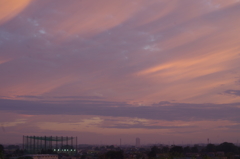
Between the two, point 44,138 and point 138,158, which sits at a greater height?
point 44,138

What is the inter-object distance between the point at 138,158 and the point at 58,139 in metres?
23.9

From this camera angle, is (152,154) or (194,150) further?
(194,150)

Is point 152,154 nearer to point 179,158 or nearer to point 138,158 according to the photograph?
point 138,158

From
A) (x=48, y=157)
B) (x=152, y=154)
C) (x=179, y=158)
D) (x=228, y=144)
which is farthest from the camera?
(x=228, y=144)

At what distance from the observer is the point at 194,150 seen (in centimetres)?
9900

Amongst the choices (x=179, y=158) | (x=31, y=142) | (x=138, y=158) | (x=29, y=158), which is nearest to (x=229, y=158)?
(x=179, y=158)

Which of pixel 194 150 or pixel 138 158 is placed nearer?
pixel 138 158

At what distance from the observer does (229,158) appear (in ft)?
180

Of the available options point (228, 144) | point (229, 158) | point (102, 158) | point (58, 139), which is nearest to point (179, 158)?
point (229, 158)

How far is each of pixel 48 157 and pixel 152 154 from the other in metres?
27.3

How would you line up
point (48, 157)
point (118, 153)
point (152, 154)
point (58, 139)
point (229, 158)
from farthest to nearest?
point (58, 139) < point (152, 154) < point (118, 153) < point (48, 157) < point (229, 158)

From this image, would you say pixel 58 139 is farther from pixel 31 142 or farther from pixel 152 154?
pixel 152 154

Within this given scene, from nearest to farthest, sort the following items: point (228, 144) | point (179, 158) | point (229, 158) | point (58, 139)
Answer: point (179, 158) < point (229, 158) < point (58, 139) < point (228, 144)

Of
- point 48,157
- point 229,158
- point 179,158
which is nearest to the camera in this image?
point 179,158
